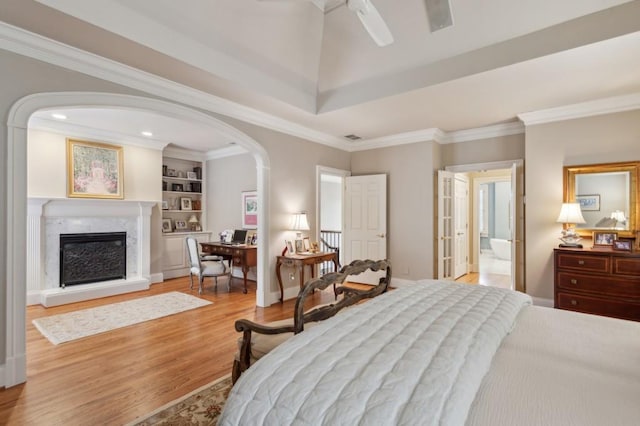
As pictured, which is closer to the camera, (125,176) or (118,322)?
(118,322)

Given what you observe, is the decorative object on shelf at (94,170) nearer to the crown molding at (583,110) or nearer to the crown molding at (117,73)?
the crown molding at (117,73)

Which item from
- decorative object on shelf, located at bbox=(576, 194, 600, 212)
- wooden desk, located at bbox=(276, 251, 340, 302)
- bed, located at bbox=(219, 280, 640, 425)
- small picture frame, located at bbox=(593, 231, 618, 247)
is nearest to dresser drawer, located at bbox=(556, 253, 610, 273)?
small picture frame, located at bbox=(593, 231, 618, 247)

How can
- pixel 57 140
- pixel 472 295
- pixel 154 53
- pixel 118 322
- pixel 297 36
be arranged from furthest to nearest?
pixel 57 140 < pixel 118 322 < pixel 297 36 < pixel 154 53 < pixel 472 295

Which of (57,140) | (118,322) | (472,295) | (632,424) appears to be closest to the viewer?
(632,424)

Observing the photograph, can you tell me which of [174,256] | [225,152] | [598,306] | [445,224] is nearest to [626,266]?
[598,306]

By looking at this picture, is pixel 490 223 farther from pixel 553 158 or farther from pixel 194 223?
pixel 194 223

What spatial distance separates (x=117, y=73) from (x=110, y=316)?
9.83 ft

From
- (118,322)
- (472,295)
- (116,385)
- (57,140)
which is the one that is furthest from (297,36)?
(57,140)

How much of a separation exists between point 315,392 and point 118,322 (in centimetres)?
382

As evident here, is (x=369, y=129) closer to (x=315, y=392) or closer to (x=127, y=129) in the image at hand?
(x=127, y=129)

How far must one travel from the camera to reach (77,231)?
5047 millimetres

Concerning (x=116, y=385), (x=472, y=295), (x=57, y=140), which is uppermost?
(x=57, y=140)

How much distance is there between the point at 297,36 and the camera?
3.33 m

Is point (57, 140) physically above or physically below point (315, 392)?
above
